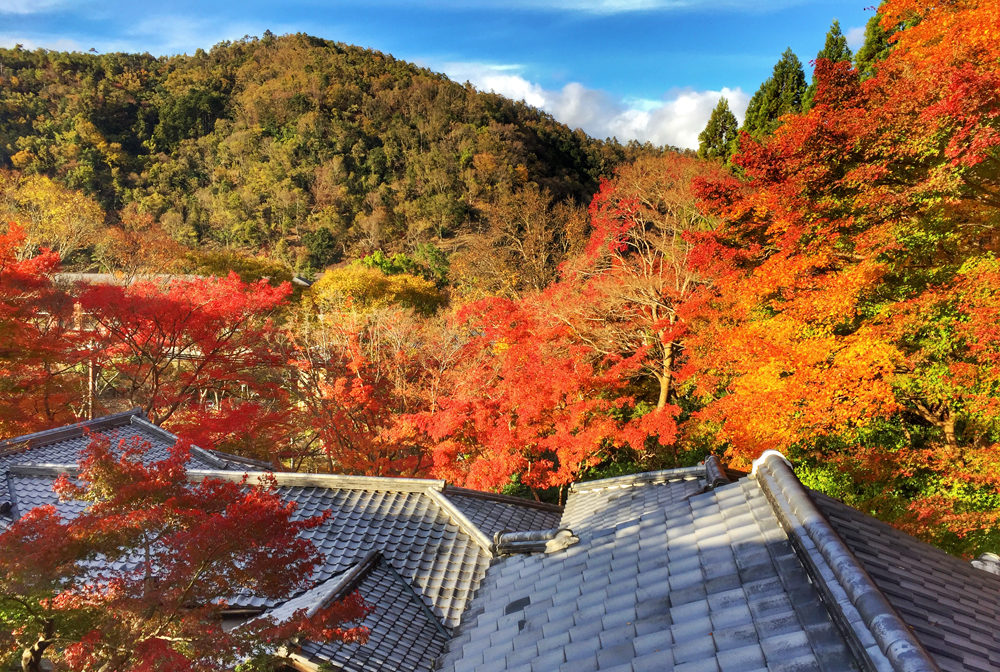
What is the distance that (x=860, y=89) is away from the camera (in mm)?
10570

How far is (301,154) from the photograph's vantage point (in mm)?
47594

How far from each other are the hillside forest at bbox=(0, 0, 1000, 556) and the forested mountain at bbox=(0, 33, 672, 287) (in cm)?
457

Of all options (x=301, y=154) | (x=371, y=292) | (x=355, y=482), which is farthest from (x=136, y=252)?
(x=355, y=482)

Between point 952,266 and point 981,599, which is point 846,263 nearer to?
point 952,266

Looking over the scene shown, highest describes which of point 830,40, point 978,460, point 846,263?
point 830,40

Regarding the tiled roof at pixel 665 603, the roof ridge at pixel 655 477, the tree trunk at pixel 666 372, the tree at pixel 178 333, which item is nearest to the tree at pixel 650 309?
the tree trunk at pixel 666 372

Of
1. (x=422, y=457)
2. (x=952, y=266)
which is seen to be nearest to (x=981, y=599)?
(x=952, y=266)

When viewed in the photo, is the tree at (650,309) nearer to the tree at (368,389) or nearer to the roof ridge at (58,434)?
the tree at (368,389)

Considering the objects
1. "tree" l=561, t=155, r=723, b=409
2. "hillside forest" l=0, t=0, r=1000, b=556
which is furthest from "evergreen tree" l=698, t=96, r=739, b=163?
"tree" l=561, t=155, r=723, b=409

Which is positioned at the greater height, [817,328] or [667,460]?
[817,328]

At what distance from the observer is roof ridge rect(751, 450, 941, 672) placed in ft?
8.11

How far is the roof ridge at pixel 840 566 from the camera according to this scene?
97.3 inches

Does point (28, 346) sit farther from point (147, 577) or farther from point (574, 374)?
point (574, 374)

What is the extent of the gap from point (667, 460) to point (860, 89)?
36.2 feet
